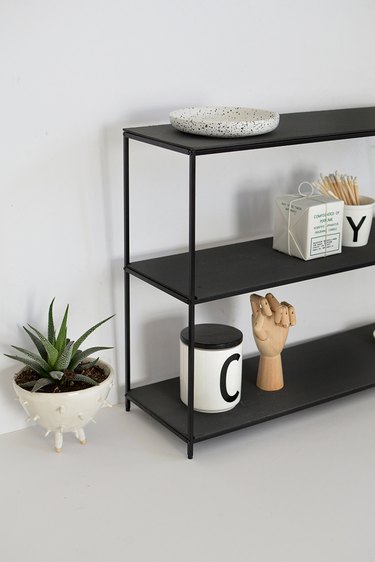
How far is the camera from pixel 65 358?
205 centimetres

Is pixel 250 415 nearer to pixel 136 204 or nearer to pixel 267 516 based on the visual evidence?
pixel 267 516

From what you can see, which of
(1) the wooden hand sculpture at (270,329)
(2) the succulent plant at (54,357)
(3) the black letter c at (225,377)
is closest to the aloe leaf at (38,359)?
(2) the succulent plant at (54,357)

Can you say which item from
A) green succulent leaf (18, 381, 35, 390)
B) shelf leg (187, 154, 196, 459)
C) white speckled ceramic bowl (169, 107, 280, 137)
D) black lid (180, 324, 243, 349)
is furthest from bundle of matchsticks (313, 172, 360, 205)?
green succulent leaf (18, 381, 35, 390)

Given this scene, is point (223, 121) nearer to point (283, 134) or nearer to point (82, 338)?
point (283, 134)

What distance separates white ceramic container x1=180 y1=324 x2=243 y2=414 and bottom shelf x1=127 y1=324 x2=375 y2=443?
3 centimetres

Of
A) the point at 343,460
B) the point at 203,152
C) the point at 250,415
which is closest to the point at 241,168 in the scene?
the point at 203,152

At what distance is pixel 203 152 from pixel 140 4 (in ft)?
1.51

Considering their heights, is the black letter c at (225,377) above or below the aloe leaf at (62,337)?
below

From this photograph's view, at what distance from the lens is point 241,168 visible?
7.77 ft

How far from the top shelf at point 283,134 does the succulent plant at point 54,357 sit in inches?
18.4

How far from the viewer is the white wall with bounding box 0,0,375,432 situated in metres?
2.02

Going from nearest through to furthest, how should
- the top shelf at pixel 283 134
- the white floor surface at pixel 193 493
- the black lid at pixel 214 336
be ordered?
the white floor surface at pixel 193 493 < the top shelf at pixel 283 134 < the black lid at pixel 214 336

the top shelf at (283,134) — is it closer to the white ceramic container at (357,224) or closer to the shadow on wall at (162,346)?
the white ceramic container at (357,224)

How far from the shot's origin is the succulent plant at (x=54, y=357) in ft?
6.72
